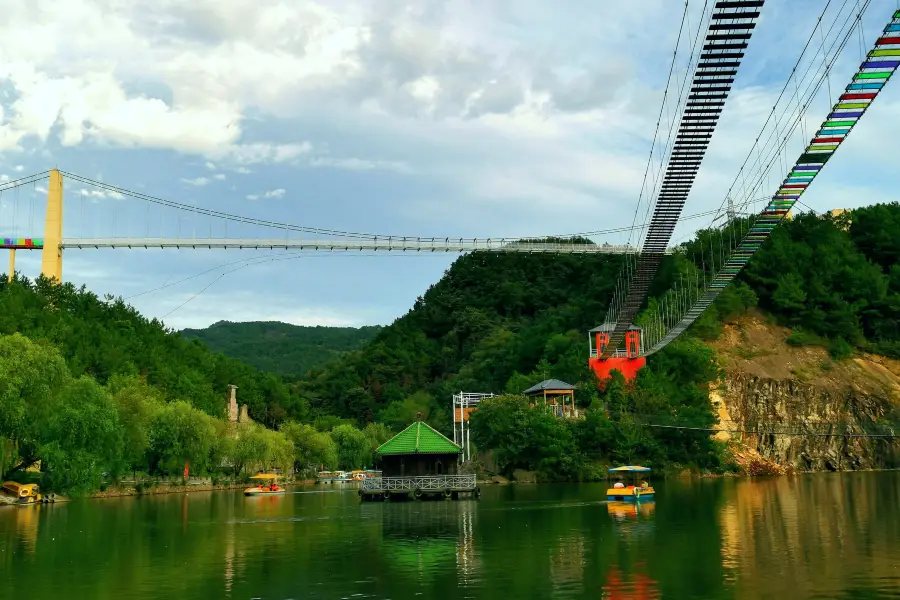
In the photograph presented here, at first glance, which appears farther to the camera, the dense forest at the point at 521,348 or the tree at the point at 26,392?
the dense forest at the point at 521,348

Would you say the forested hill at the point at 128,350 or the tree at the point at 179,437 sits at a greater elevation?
the forested hill at the point at 128,350

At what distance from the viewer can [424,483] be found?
46281 millimetres

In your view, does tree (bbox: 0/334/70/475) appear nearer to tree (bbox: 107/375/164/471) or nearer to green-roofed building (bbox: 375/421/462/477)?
tree (bbox: 107/375/164/471)

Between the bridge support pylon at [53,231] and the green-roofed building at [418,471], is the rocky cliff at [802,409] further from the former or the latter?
the bridge support pylon at [53,231]

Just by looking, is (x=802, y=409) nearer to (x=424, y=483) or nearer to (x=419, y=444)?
(x=419, y=444)

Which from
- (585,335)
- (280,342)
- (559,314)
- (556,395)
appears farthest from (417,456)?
(280,342)

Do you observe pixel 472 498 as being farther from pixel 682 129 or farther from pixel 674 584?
pixel 674 584

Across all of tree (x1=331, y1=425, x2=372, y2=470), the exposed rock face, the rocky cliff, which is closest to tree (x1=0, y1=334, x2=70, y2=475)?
the rocky cliff

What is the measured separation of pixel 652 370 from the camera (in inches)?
2697

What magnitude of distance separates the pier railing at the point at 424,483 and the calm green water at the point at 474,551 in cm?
810

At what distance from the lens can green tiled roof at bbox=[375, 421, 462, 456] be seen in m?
46.8

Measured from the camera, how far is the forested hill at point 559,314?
7694 cm

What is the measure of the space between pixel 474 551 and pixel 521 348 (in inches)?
2615

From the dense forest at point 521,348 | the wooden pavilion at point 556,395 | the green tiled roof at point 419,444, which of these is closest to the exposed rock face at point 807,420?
the dense forest at point 521,348
